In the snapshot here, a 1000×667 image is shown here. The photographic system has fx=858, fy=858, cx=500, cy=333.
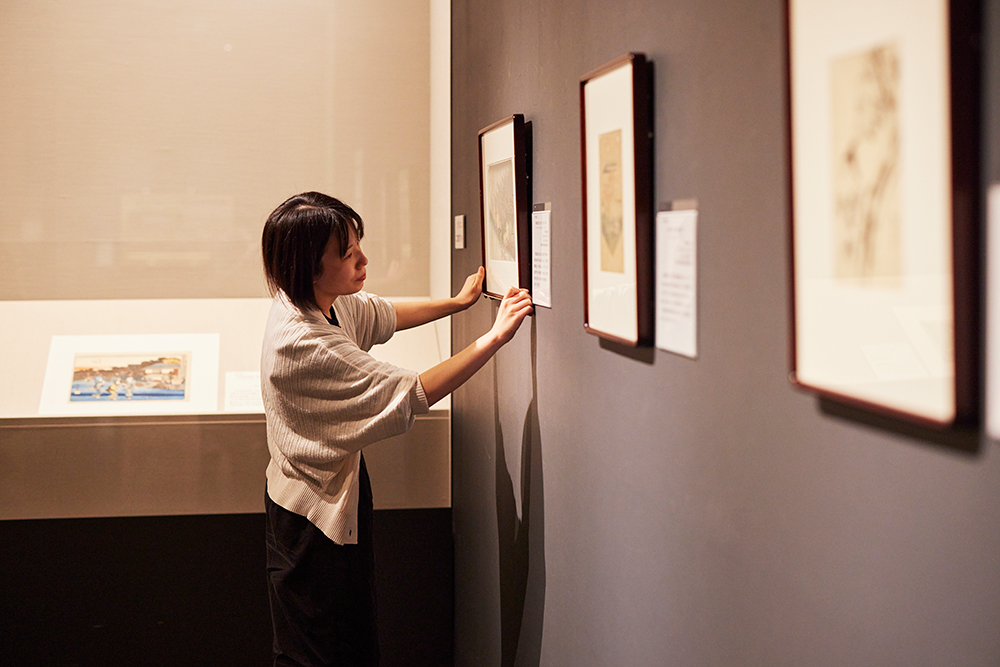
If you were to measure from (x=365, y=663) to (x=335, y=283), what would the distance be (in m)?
1.06

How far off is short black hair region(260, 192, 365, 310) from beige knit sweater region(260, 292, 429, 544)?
0.05 metres

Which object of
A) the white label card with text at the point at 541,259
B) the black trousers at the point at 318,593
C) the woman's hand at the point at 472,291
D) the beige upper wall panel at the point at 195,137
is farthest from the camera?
the beige upper wall panel at the point at 195,137

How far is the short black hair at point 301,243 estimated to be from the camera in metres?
2.13

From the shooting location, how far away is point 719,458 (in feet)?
3.58

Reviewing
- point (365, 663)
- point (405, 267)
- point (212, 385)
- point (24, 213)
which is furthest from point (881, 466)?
point (24, 213)

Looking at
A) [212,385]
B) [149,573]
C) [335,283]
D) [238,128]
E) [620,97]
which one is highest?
[238,128]

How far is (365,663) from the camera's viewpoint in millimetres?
2371

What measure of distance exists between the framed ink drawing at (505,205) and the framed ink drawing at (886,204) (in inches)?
46.5

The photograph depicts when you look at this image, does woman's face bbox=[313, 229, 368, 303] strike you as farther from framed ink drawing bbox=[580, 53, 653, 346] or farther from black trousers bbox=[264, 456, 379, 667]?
framed ink drawing bbox=[580, 53, 653, 346]

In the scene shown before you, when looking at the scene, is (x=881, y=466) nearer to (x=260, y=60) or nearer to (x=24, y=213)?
Answer: (x=260, y=60)

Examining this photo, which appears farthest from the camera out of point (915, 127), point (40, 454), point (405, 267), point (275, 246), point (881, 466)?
point (405, 267)

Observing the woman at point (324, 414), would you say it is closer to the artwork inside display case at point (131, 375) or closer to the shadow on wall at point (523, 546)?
the shadow on wall at point (523, 546)

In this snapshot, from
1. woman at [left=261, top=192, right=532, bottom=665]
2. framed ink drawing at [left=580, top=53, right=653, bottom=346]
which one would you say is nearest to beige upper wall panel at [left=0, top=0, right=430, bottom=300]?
woman at [left=261, top=192, right=532, bottom=665]

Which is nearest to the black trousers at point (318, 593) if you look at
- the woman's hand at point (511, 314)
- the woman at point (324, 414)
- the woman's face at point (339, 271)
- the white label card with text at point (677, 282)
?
the woman at point (324, 414)
